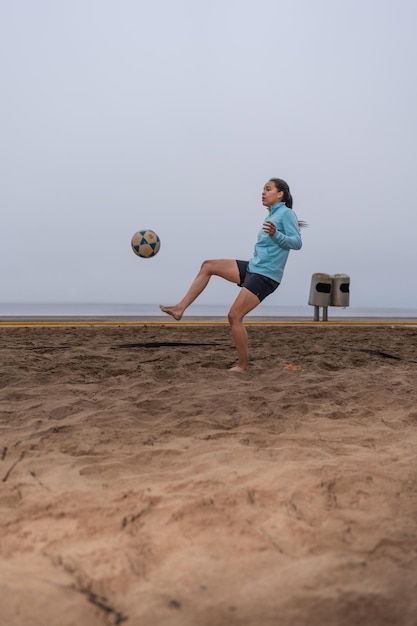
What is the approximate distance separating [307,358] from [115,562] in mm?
4137

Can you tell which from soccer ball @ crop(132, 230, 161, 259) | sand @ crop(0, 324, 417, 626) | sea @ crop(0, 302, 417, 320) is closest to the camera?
sand @ crop(0, 324, 417, 626)

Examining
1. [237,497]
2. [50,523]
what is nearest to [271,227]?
[237,497]

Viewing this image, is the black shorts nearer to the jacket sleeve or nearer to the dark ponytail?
the jacket sleeve

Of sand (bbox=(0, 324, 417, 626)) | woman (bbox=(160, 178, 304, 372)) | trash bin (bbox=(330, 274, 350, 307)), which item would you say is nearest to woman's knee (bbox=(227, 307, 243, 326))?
woman (bbox=(160, 178, 304, 372))

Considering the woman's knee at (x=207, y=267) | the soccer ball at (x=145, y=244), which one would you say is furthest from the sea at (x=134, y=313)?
the woman's knee at (x=207, y=267)

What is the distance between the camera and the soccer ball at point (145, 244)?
316 inches

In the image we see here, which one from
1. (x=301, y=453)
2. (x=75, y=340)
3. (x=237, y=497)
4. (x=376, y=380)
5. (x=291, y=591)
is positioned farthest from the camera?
(x=75, y=340)

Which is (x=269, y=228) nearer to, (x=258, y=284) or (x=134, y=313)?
(x=258, y=284)

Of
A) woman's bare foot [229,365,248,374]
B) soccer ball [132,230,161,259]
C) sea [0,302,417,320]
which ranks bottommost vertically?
woman's bare foot [229,365,248,374]

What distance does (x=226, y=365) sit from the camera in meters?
5.27

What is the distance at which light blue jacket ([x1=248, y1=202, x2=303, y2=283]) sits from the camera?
4.81 m

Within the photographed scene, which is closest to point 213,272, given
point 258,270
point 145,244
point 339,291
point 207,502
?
point 258,270

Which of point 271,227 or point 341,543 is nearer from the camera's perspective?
point 341,543

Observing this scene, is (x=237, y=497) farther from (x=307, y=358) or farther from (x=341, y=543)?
(x=307, y=358)
